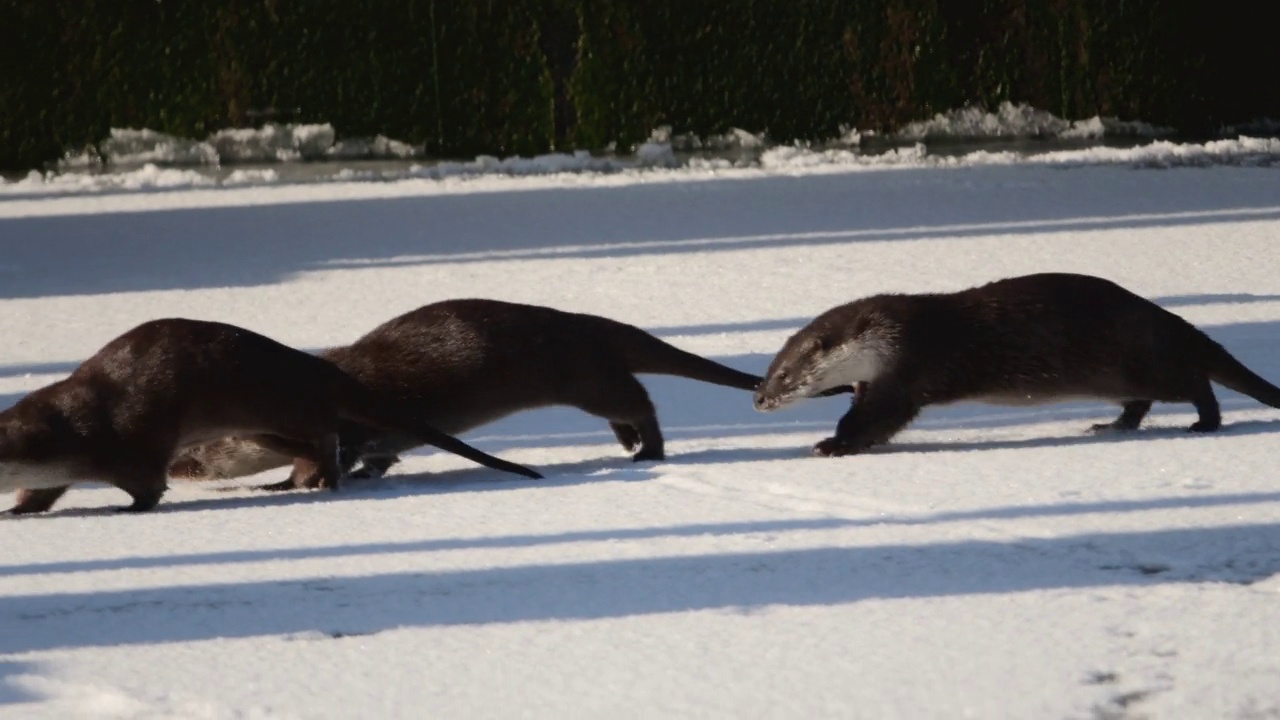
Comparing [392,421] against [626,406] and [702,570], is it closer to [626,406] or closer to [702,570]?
[626,406]

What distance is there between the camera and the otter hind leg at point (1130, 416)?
5.30 meters

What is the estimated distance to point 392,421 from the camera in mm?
4934

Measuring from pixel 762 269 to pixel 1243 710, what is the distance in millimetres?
6465

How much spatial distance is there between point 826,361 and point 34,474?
6.46 feet

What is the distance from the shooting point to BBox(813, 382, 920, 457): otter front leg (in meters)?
5.10

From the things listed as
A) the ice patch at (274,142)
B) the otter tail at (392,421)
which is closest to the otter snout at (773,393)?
the otter tail at (392,421)

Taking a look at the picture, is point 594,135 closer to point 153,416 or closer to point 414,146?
point 414,146

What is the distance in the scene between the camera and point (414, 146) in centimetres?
1470

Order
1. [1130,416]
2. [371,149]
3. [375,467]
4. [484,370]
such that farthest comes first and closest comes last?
[371,149] < [1130,416] < [375,467] < [484,370]

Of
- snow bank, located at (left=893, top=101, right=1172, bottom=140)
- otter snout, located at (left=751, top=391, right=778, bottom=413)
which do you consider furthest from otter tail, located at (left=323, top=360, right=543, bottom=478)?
snow bank, located at (left=893, top=101, right=1172, bottom=140)

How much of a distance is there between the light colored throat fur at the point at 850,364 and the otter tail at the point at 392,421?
32.7 inches

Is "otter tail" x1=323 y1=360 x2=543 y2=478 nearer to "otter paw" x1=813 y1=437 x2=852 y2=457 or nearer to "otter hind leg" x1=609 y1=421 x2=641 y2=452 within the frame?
"otter hind leg" x1=609 y1=421 x2=641 y2=452

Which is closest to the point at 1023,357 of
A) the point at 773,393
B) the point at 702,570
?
the point at 773,393

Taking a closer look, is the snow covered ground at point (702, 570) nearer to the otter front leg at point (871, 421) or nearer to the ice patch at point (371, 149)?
the otter front leg at point (871, 421)
